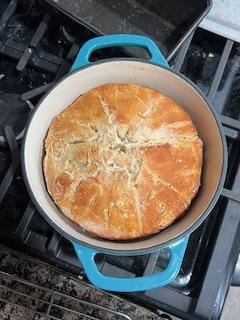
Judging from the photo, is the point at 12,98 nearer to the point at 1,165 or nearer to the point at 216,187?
the point at 1,165

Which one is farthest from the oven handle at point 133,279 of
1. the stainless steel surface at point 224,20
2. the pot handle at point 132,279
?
the stainless steel surface at point 224,20

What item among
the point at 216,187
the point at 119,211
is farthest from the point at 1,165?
the point at 216,187

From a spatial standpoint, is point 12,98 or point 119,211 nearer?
point 119,211

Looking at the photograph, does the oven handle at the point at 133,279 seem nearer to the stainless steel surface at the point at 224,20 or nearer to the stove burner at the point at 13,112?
the stove burner at the point at 13,112

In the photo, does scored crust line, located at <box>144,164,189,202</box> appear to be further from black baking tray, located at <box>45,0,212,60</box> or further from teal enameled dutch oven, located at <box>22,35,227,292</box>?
black baking tray, located at <box>45,0,212,60</box>

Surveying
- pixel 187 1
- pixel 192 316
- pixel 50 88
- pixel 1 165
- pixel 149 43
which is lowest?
pixel 192 316

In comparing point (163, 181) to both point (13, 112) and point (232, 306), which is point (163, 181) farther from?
point (232, 306)

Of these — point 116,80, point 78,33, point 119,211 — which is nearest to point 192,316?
point 119,211

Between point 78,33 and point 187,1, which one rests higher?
point 187,1

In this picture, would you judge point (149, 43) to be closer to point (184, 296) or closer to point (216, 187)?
A: point (216, 187)
